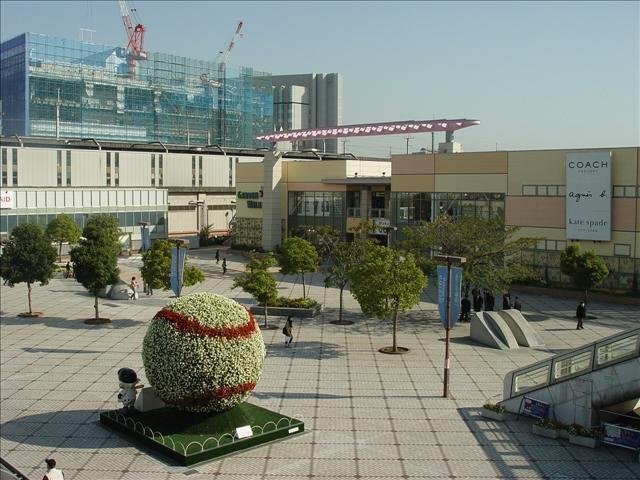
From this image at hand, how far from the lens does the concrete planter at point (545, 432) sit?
18984mm

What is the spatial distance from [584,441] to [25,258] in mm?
27142

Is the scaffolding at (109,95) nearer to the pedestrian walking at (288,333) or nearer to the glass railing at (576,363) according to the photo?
the pedestrian walking at (288,333)

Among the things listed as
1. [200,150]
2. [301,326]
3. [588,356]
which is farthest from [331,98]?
[588,356]

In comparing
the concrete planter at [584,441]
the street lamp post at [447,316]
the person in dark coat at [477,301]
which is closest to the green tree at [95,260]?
the person in dark coat at [477,301]

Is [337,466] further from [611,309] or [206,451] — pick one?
[611,309]

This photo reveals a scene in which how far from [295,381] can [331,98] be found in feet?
537

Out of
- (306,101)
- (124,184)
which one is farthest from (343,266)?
(306,101)

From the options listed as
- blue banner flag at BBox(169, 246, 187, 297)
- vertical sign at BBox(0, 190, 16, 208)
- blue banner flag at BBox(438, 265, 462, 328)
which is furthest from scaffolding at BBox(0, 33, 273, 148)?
blue banner flag at BBox(438, 265, 462, 328)

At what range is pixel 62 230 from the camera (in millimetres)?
56812

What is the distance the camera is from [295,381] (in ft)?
79.9

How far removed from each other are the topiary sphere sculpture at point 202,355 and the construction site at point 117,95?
75.1 meters

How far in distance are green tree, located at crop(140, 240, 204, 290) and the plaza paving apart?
6.79ft

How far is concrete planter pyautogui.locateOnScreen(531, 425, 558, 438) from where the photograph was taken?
18984 millimetres

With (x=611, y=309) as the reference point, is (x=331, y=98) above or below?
above
